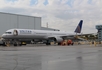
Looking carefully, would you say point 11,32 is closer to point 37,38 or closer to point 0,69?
point 37,38

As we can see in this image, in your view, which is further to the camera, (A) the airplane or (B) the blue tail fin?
(B) the blue tail fin

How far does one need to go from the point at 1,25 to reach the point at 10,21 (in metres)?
3.91

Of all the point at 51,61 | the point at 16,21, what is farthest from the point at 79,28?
the point at 51,61

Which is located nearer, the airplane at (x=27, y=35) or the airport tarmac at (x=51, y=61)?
the airport tarmac at (x=51, y=61)

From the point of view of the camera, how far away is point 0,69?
833 centimetres

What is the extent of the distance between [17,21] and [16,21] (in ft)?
1.37

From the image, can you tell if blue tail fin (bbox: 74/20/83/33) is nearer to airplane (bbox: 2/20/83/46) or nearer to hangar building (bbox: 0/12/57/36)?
airplane (bbox: 2/20/83/46)

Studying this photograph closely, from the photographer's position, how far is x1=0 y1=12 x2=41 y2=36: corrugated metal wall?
60906 mm

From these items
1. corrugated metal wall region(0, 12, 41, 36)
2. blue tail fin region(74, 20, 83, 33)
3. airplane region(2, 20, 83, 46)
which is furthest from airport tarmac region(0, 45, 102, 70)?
corrugated metal wall region(0, 12, 41, 36)

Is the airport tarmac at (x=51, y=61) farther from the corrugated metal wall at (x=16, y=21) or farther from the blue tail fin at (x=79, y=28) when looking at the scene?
the corrugated metal wall at (x=16, y=21)

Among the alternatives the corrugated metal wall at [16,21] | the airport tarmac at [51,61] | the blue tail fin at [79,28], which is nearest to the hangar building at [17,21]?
the corrugated metal wall at [16,21]

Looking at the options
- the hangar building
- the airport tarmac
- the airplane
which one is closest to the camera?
the airport tarmac

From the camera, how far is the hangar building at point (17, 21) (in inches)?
2398

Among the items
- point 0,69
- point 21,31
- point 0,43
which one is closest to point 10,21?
point 0,43
